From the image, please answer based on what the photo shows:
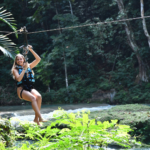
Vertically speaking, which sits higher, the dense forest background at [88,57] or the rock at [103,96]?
the dense forest background at [88,57]

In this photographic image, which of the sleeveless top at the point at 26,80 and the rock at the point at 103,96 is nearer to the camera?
the sleeveless top at the point at 26,80

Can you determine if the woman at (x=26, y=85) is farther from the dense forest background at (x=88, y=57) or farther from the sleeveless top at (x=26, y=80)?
the dense forest background at (x=88, y=57)

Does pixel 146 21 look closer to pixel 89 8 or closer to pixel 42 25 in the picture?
pixel 89 8

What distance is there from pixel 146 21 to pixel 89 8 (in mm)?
5029

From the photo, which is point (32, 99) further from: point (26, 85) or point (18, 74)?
point (18, 74)

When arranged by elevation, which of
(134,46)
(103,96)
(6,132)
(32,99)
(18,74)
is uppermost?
(134,46)

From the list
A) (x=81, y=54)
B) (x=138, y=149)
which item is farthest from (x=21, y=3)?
(x=138, y=149)

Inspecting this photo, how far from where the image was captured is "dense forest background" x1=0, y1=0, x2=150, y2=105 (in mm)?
14383

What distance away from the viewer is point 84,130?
5.99 feet

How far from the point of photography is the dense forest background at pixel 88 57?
14.4 metres

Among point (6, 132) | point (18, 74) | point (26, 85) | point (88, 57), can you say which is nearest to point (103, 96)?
point (88, 57)

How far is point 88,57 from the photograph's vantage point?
55.9ft

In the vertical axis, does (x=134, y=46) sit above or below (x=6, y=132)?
above

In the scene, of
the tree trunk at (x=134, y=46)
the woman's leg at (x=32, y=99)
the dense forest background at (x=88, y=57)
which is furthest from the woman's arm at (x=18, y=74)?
the tree trunk at (x=134, y=46)
